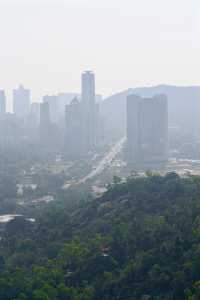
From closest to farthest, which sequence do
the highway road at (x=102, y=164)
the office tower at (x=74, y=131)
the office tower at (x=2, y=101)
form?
the highway road at (x=102, y=164) → the office tower at (x=74, y=131) → the office tower at (x=2, y=101)

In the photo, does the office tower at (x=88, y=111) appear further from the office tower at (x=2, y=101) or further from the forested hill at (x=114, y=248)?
the forested hill at (x=114, y=248)

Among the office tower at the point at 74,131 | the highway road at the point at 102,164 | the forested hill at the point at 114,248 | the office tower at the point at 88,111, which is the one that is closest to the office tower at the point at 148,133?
the highway road at the point at 102,164

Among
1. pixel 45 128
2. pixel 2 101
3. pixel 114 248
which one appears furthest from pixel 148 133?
pixel 2 101

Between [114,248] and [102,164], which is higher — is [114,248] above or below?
above

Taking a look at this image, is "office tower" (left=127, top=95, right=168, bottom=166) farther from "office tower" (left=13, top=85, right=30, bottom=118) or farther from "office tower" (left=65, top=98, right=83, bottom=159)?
"office tower" (left=13, top=85, right=30, bottom=118)

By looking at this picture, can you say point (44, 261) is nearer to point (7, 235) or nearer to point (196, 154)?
point (7, 235)

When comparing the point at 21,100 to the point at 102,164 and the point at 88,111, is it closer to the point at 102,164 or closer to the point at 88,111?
the point at 88,111
